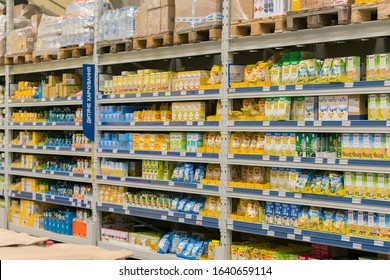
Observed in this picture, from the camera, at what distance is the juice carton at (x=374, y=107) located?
6465mm

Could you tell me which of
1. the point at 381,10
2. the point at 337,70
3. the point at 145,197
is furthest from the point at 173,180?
the point at 381,10

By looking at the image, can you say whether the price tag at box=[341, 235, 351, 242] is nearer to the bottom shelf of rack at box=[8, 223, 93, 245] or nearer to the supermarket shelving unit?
the supermarket shelving unit

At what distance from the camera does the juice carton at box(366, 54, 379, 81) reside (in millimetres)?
6449

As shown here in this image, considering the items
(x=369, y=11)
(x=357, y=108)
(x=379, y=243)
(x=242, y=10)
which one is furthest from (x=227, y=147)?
(x=369, y=11)

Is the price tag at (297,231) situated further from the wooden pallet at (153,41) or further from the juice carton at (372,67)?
the wooden pallet at (153,41)

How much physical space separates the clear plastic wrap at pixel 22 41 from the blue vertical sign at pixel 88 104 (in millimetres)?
1740

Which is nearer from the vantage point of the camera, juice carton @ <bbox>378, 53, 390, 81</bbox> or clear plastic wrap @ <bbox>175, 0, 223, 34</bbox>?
juice carton @ <bbox>378, 53, 390, 81</bbox>

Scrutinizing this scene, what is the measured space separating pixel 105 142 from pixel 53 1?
201 inches

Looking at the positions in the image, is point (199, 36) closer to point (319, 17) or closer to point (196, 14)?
point (196, 14)

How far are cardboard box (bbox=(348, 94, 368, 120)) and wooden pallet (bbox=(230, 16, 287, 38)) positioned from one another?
1131mm

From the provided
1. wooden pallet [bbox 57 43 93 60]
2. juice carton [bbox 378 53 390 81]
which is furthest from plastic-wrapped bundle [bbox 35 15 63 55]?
juice carton [bbox 378 53 390 81]

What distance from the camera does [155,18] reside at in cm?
866

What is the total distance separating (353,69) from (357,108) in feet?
1.29

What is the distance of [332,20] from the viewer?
6969 mm
